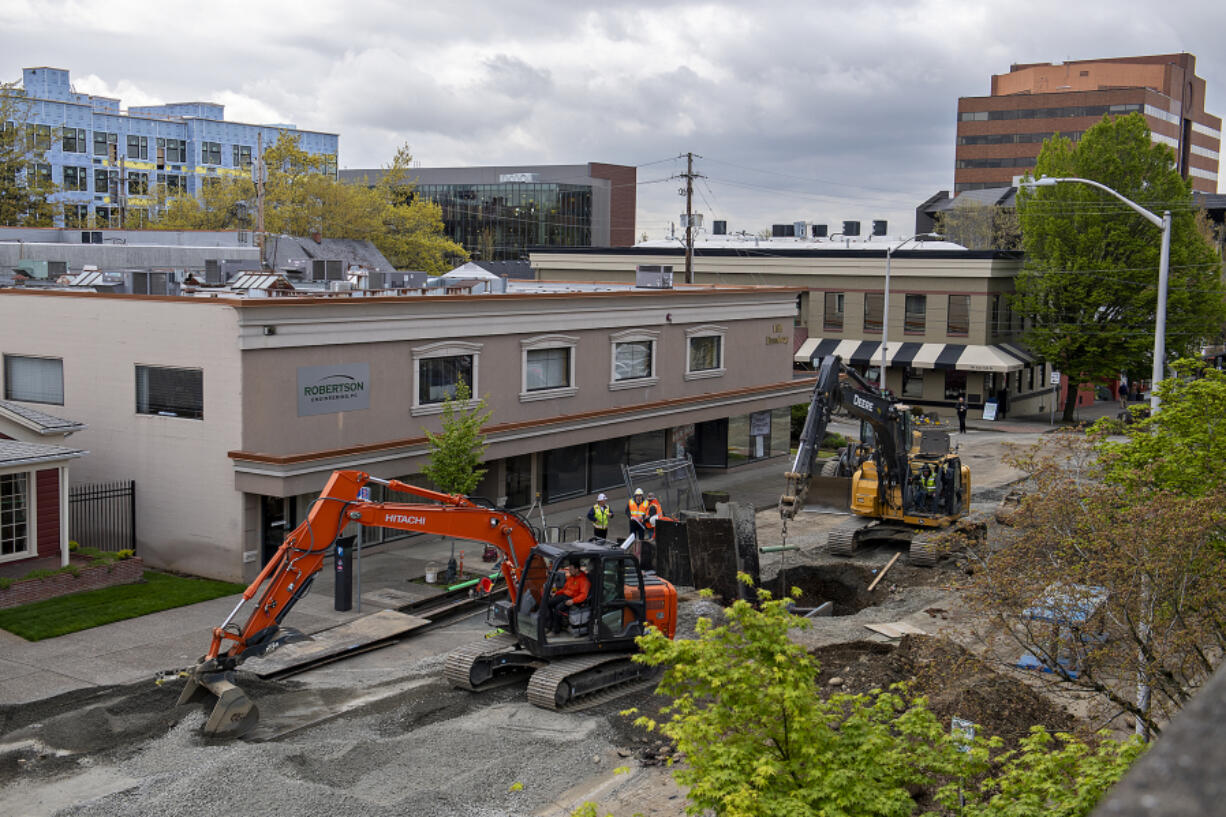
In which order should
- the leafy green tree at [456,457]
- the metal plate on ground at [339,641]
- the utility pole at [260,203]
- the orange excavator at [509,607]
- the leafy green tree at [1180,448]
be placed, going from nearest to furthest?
the leafy green tree at [1180,448], the orange excavator at [509,607], the metal plate on ground at [339,641], the leafy green tree at [456,457], the utility pole at [260,203]

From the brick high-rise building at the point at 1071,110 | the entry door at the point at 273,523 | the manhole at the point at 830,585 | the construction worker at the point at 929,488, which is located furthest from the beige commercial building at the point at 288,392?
the brick high-rise building at the point at 1071,110

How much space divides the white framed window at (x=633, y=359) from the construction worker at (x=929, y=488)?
10340 millimetres

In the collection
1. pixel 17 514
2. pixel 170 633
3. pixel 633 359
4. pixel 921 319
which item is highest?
pixel 921 319

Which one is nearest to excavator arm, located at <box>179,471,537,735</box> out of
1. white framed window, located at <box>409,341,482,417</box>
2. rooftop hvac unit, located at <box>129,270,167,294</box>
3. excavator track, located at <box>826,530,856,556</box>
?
white framed window, located at <box>409,341,482,417</box>

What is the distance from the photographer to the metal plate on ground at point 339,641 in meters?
20.7

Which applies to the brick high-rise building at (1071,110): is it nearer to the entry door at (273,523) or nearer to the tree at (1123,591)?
the entry door at (273,523)

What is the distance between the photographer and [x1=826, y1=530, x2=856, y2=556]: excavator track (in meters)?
31.0

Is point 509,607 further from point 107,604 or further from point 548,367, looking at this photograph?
point 548,367

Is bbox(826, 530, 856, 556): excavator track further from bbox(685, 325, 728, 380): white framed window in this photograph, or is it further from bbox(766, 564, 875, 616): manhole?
bbox(685, 325, 728, 380): white framed window

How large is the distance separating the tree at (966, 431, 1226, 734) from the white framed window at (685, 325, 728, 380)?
25.3 metres

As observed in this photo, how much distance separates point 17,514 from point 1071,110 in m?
120

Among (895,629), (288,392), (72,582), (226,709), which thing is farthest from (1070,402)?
(226,709)

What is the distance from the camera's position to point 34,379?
99.6 feet

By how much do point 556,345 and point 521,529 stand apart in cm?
1460
